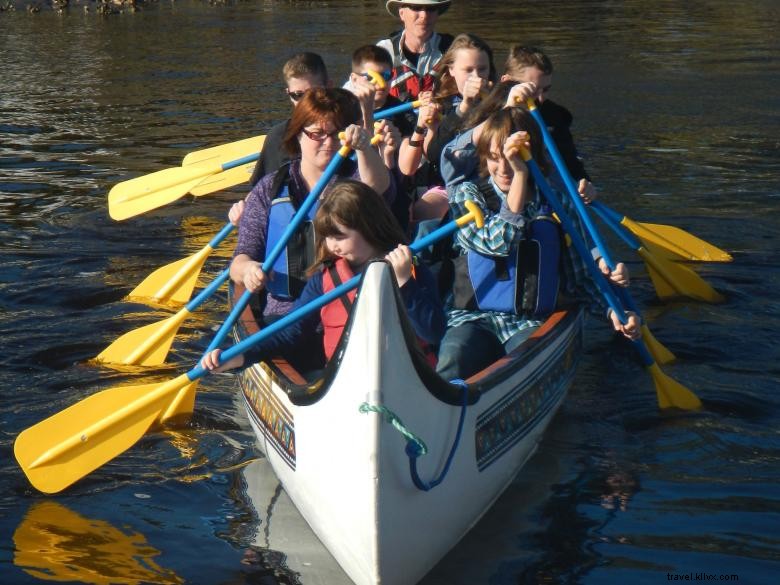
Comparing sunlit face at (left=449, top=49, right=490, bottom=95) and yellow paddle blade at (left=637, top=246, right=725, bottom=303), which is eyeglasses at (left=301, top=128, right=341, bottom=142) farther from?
yellow paddle blade at (left=637, top=246, right=725, bottom=303)

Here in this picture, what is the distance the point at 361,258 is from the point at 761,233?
551 cm

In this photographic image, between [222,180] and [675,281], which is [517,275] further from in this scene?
[222,180]

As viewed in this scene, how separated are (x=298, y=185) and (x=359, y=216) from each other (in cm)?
117

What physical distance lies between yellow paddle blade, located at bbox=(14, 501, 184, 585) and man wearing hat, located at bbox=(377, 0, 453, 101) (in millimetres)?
3754

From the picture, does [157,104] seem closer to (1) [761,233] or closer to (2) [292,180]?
(1) [761,233]

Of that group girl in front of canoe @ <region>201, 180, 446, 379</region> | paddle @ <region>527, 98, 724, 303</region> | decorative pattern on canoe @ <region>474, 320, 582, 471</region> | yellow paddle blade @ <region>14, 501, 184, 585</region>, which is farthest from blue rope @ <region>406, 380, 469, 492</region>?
paddle @ <region>527, 98, 724, 303</region>

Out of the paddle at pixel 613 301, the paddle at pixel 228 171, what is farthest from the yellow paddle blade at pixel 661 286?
the paddle at pixel 228 171

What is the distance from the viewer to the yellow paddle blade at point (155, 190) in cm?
888

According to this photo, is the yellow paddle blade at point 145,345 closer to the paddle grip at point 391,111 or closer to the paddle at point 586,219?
the paddle grip at point 391,111

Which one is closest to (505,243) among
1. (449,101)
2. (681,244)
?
(449,101)

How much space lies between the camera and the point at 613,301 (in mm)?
5559

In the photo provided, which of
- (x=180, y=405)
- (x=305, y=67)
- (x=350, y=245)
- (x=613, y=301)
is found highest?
(x=305, y=67)

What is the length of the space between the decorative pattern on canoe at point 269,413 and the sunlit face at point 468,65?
Result: 201 cm

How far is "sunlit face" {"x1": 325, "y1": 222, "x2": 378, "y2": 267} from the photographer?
4387mm
